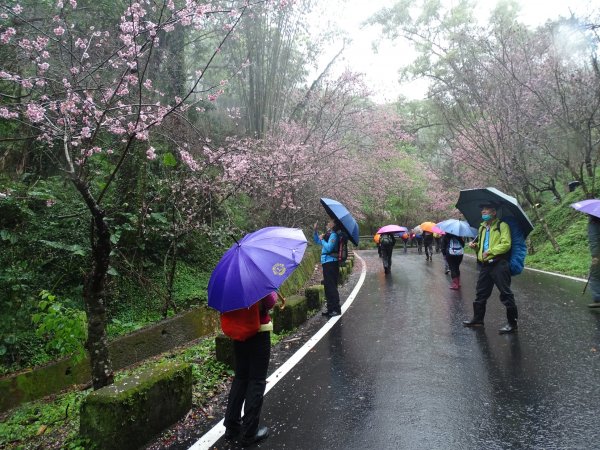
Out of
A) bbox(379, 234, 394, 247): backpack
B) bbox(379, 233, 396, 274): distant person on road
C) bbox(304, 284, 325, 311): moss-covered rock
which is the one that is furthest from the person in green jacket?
bbox(379, 234, 394, 247): backpack

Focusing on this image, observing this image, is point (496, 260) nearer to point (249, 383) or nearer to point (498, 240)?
point (498, 240)

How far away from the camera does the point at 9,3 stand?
788 cm

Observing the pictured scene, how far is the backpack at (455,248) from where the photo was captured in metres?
11.7

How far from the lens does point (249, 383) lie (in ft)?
12.5

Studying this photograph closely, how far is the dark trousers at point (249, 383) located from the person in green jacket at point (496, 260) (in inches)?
159

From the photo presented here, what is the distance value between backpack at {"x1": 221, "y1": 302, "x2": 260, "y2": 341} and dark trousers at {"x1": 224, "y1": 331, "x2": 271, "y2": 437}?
12cm

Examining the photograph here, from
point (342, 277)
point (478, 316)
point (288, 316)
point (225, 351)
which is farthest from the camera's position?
point (342, 277)

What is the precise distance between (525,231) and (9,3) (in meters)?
9.72

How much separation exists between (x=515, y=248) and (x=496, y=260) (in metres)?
0.32

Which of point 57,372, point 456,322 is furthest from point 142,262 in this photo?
point 456,322

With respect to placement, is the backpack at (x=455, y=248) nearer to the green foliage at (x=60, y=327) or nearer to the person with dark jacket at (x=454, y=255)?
the person with dark jacket at (x=454, y=255)

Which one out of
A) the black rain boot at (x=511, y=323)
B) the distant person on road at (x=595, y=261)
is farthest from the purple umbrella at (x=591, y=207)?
the black rain boot at (x=511, y=323)

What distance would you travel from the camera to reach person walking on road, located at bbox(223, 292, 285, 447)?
12.1 feet

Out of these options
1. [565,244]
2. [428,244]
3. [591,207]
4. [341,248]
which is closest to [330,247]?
[341,248]
